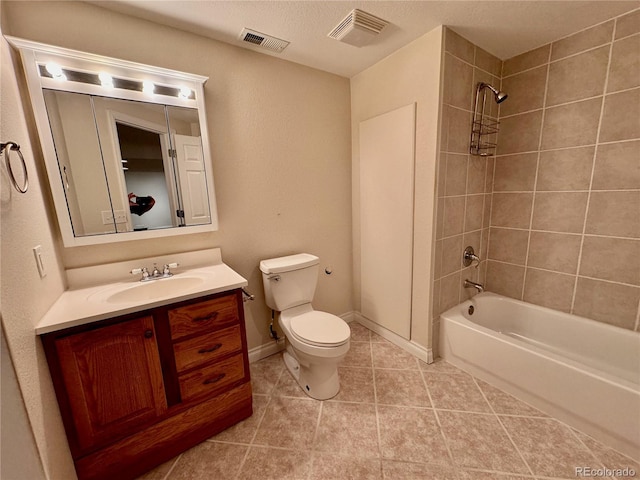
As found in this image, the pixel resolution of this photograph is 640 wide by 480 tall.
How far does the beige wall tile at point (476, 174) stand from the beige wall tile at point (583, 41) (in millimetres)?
757

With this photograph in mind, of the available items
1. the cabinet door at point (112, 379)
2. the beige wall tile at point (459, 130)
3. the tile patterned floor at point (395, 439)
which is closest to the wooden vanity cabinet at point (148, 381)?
the cabinet door at point (112, 379)

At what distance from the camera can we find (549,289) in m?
1.98

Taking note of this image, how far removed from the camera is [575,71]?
1.71 m

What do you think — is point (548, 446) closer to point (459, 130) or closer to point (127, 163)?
point (459, 130)

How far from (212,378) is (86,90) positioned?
1616 mm

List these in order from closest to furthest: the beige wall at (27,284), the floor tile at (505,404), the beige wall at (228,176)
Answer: the beige wall at (27,284)
the beige wall at (228,176)
the floor tile at (505,404)

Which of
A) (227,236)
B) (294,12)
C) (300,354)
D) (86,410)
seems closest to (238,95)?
(294,12)

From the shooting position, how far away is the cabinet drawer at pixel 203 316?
4.08 ft

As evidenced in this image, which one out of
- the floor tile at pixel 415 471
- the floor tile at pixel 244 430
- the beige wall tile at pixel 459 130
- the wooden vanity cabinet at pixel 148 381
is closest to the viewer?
the wooden vanity cabinet at pixel 148 381

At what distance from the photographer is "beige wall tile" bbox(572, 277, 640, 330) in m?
1.64

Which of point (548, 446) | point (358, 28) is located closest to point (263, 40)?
point (358, 28)

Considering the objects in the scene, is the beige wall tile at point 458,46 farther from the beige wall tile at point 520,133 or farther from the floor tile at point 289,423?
the floor tile at point 289,423

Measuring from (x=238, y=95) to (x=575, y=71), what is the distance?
221cm

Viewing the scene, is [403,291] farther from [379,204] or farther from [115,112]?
[115,112]
